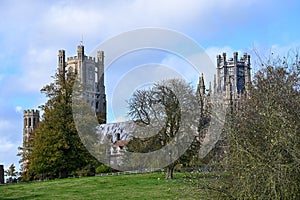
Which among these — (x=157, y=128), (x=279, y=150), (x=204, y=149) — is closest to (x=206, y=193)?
(x=279, y=150)

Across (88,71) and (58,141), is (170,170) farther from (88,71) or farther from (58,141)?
(88,71)

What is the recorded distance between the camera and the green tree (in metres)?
34.4

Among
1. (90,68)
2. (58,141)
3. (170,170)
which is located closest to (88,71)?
(90,68)

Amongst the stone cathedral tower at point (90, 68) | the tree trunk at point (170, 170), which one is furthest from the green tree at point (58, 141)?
the stone cathedral tower at point (90, 68)

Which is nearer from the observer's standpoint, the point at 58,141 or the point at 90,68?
the point at 58,141

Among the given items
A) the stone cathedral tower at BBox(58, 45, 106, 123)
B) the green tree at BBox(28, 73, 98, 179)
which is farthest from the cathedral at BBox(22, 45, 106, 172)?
the green tree at BBox(28, 73, 98, 179)

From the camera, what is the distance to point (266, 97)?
10398 mm

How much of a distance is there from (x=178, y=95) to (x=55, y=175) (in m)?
14.0

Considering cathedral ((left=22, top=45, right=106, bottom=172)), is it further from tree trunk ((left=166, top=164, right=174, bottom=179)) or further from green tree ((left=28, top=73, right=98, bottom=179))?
tree trunk ((left=166, top=164, right=174, bottom=179))

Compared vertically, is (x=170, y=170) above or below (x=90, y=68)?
below

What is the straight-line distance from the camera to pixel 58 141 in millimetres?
34469

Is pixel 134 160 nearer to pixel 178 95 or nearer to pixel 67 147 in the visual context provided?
pixel 178 95

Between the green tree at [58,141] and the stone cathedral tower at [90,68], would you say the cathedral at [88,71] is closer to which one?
the stone cathedral tower at [90,68]

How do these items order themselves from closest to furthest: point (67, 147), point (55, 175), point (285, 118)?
point (285, 118)
point (67, 147)
point (55, 175)
